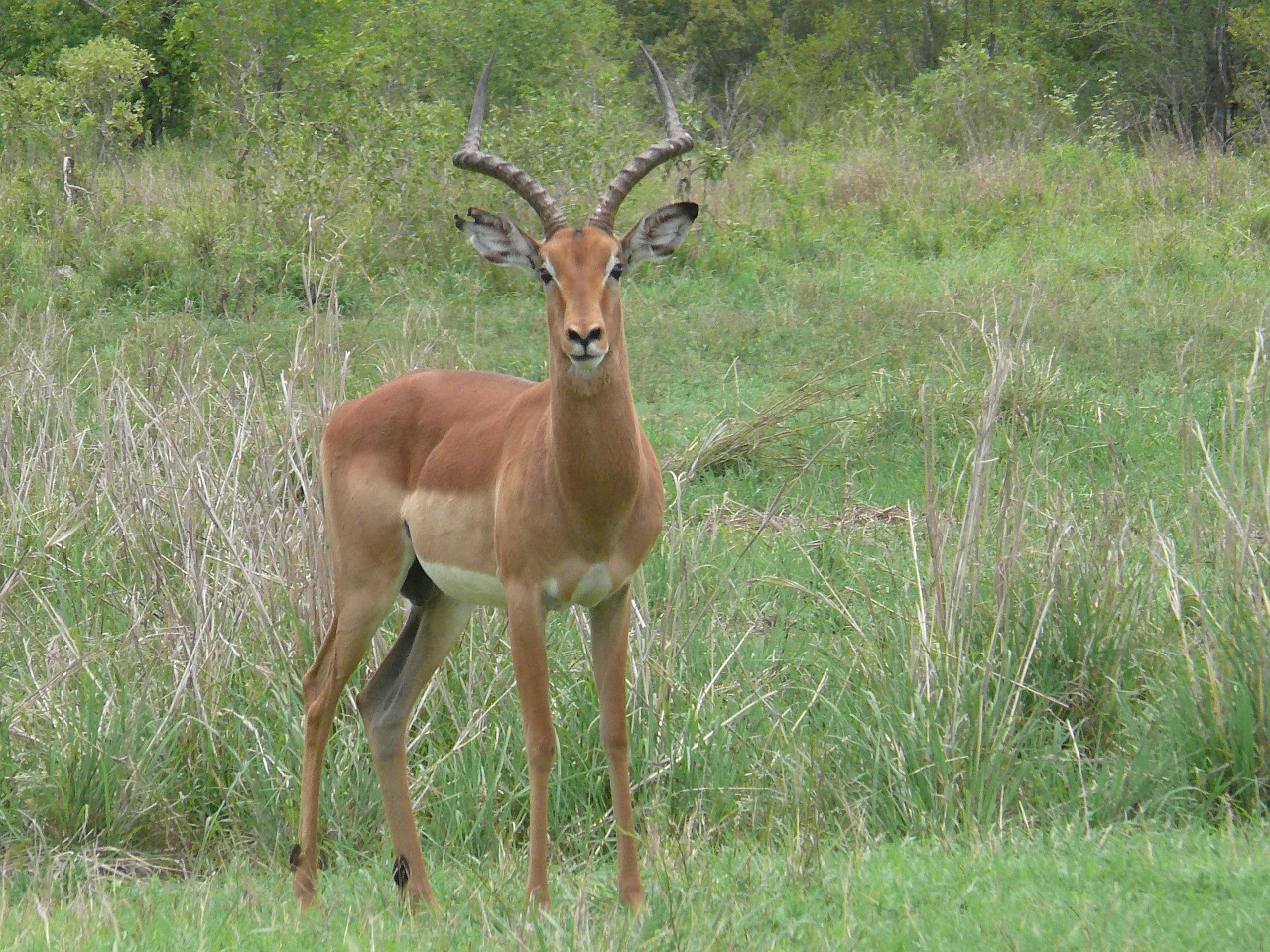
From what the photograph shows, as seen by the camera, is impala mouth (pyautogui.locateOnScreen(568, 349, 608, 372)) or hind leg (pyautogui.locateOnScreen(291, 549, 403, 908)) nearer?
impala mouth (pyautogui.locateOnScreen(568, 349, 608, 372))

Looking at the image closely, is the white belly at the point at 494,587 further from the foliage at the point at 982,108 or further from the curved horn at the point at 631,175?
the foliage at the point at 982,108

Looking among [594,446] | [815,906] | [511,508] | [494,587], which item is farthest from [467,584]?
[815,906]

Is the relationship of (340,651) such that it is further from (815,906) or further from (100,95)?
(100,95)

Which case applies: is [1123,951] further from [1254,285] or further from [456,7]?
[456,7]

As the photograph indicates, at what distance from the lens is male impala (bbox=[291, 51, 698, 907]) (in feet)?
13.1

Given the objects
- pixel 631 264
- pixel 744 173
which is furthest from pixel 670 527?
pixel 744 173

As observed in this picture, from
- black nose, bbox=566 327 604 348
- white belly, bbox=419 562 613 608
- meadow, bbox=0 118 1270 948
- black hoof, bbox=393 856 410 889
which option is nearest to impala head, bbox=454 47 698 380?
black nose, bbox=566 327 604 348

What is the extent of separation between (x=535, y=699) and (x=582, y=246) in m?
1.14

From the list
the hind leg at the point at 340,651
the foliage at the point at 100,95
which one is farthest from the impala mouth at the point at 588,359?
the foliage at the point at 100,95

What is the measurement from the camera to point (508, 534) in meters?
4.07

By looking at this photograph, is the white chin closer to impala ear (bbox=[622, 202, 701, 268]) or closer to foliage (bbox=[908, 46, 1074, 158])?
impala ear (bbox=[622, 202, 701, 268])

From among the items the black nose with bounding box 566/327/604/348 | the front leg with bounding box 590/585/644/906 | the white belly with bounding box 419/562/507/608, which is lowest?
the front leg with bounding box 590/585/644/906

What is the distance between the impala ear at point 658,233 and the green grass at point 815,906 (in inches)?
59.2

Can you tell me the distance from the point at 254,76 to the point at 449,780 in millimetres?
10653
